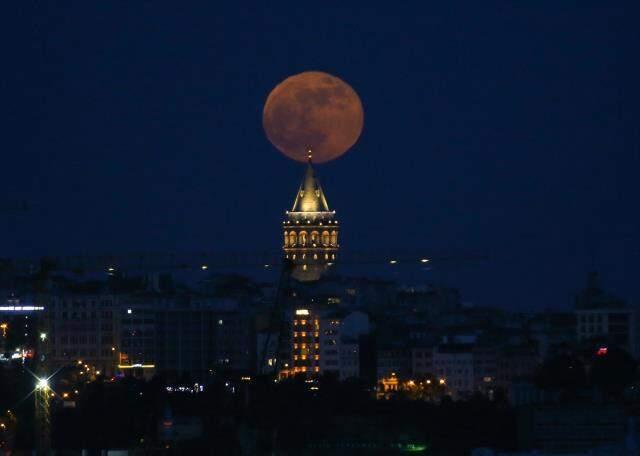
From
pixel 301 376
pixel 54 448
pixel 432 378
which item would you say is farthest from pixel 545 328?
pixel 54 448

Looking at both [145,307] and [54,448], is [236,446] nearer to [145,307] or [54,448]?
[54,448]

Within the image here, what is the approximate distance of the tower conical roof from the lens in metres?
174

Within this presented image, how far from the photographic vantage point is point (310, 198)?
6850 inches

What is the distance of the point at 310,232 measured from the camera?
169m

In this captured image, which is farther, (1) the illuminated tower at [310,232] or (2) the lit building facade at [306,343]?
(1) the illuminated tower at [310,232]

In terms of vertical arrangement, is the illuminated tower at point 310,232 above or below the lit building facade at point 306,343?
above

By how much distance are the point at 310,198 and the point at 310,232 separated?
5.13m

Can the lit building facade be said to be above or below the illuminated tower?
below

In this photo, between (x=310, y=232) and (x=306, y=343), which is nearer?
(x=306, y=343)

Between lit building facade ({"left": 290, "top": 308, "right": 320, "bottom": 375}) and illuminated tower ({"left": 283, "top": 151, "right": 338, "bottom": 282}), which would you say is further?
illuminated tower ({"left": 283, "top": 151, "right": 338, "bottom": 282})

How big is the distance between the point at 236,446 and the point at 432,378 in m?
42.7

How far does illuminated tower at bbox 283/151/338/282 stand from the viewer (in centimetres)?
16725

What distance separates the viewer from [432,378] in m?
131

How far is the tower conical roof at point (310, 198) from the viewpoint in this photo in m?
174
